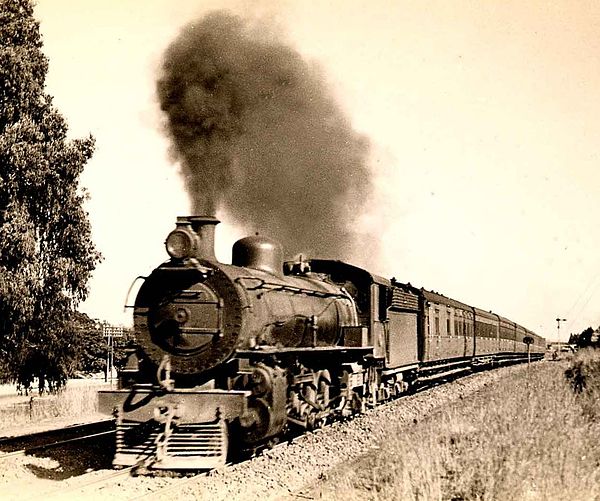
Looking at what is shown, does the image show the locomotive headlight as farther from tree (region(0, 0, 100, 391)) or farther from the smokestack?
tree (region(0, 0, 100, 391))

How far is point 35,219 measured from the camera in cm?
1476

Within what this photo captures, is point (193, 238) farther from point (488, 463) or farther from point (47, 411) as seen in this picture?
point (47, 411)

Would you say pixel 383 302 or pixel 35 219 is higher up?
pixel 35 219

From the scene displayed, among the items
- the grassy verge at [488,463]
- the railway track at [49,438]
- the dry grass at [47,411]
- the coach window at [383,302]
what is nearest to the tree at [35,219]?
the dry grass at [47,411]

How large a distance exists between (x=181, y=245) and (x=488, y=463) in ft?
15.5

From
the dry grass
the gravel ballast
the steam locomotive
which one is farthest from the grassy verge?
the dry grass

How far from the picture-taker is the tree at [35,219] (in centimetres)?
1395

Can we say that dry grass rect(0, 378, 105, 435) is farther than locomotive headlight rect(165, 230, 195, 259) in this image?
Yes

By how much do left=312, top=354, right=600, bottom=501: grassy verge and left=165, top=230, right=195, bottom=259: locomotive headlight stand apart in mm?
3418

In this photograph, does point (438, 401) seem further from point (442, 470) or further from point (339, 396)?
point (442, 470)

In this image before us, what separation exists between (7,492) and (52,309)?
6.39 metres

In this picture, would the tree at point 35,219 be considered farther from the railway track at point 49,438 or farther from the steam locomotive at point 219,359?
the steam locomotive at point 219,359

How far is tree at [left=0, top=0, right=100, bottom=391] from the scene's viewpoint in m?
14.0

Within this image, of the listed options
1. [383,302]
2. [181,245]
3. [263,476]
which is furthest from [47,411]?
[263,476]
